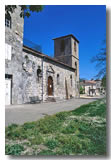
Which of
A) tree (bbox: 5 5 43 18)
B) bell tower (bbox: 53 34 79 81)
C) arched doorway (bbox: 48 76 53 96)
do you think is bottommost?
arched doorway (bbox: 48 76 53 96)

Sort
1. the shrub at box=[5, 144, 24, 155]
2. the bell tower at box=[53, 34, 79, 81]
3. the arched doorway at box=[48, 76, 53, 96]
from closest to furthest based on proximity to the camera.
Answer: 1. the shrub at box=[5, 144, 24, 155]
2. the arched doorway at box=[48, 76, 53, 96]
3. the bell tower at box=[53, 34, 79, 81]

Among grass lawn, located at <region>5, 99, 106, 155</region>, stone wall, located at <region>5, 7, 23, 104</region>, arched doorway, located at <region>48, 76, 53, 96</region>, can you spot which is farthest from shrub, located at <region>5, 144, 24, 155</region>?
arched doorway, located at <region>48, 76, 53, 96</region>

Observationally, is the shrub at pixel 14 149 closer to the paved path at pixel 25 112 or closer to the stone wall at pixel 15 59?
the paved path at pixel 25 112

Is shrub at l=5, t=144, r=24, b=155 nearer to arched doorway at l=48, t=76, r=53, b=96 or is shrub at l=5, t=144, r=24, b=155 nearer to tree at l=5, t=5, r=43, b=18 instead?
tree at l=5, t=5, r=43, b=18

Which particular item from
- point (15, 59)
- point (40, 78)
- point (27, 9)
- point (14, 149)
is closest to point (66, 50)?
point (40, 78)

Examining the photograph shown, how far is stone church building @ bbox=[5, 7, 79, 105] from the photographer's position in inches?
226

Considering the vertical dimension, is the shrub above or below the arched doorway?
below

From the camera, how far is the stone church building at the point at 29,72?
5.74 metres

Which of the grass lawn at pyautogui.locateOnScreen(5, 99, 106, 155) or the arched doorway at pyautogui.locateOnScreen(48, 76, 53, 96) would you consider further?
the arched doorway at pyautogui.locateOnScreen(48, 76, 53, 96)

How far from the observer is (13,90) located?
6023 mm

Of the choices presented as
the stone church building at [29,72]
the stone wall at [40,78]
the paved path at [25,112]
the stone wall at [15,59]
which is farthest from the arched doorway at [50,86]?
the paved path at [25,112]

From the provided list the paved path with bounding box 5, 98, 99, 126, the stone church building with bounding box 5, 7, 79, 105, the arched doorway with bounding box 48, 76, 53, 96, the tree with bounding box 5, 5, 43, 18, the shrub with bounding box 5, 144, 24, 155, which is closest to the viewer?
the shrub with bounding box 5, 144, 24, 155

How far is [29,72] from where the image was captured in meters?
7.61
